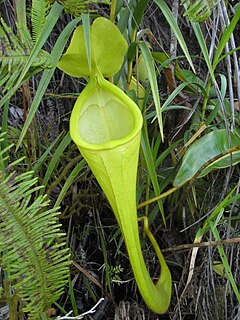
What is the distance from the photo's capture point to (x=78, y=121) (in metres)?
1.03

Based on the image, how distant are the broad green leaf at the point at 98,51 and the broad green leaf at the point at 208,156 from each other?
26 cm

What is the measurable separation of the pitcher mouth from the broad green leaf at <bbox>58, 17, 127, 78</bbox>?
0.10 feet

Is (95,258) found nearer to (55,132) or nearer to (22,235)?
(55,132)

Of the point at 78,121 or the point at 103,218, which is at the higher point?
the point at 78,121

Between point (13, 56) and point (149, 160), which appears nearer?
point (13, 56)

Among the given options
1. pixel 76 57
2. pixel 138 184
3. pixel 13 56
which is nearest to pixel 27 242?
pixel 13 56

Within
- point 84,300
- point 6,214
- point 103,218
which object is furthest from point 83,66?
point 84,300

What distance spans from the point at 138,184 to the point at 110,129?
0.24 meters

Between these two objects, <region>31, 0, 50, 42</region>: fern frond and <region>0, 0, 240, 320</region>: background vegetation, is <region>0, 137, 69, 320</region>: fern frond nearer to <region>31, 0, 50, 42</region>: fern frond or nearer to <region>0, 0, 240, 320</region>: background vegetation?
<region>0, 0, 240, 320</region>: background vegetation

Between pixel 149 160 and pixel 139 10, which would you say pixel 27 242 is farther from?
pixel 139 10

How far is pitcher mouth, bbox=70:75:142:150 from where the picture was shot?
101 cm

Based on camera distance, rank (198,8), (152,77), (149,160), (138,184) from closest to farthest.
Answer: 1. (198,8)
2. (152,77)
3. (149,160)
4. (138,184)

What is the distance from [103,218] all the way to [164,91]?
46cm

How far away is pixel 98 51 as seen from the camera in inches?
40.8
